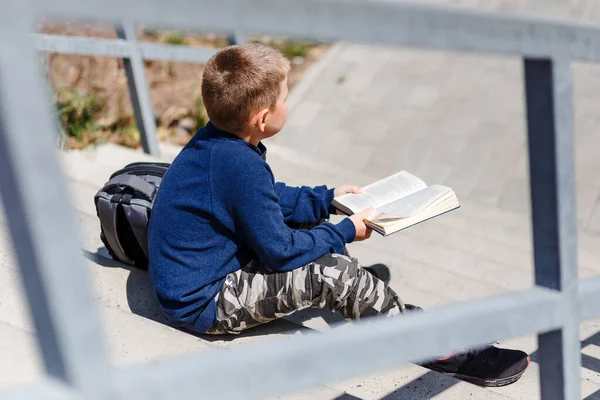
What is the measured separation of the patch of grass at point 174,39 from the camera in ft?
21.5

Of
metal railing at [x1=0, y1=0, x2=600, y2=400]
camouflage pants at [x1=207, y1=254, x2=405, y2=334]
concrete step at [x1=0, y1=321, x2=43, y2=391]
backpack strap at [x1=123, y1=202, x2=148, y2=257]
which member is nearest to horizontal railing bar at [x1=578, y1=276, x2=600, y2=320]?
metal railing at [x1=0, y1=0, x2=600, y2=400]

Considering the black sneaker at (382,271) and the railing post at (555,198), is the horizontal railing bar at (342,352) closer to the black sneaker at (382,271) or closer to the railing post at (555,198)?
the railing post at (555,198)

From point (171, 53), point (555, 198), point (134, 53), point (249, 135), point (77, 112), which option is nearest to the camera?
point (555, 198)

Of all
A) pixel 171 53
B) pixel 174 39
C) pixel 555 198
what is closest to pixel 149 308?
pixel 555 198

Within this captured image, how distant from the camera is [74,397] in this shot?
106cm

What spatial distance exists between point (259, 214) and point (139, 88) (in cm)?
186

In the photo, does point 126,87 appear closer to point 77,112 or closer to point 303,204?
point 77,112

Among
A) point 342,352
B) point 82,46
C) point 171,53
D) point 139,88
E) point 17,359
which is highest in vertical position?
point 82,46

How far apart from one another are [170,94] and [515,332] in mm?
4777

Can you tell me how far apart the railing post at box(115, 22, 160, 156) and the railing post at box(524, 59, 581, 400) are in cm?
260

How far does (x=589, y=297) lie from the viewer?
147cm

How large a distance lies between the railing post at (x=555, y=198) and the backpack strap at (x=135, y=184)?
1338mm

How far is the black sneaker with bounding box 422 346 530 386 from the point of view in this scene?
7.32ft

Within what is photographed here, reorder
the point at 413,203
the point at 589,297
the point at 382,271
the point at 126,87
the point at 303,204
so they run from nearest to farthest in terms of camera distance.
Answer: the point at 589,297 → the point at 413,203 → the point at 303,204 → the point at 382,271 → the point at 126,87
